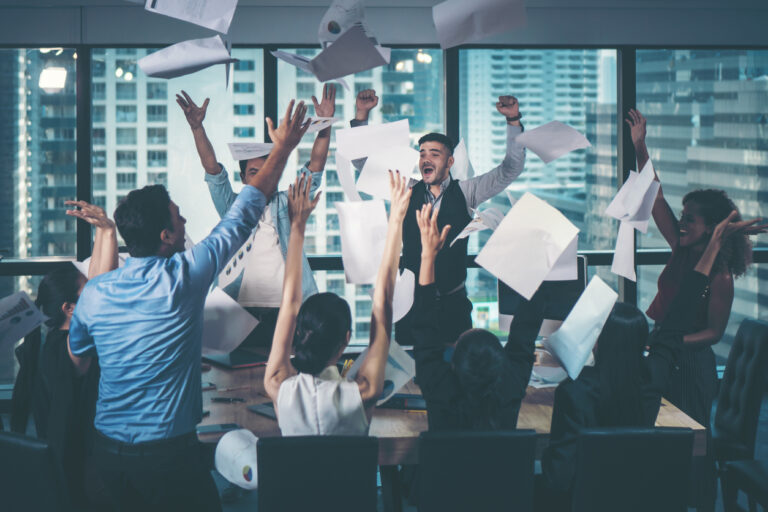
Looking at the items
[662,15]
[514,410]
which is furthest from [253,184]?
[662,15]

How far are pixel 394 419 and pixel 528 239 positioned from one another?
679 millimetres

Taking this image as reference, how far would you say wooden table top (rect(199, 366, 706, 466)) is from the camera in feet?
6.34

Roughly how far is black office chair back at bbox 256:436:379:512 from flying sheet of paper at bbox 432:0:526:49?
4.76ft

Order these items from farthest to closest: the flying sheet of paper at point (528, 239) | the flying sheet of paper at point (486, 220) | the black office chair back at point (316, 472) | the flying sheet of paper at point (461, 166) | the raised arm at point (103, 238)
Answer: the flying sheet of paper at point (461, 166) < the flying sheet of paper at point (486, 220) < the flying sheet of paper at point (528, 239) < the raised arm at point (103, 238) < the black office chair back at point (316, 472)

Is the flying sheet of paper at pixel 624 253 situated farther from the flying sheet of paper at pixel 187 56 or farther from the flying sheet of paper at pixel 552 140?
the flying sheet of paper at pixel 187 56

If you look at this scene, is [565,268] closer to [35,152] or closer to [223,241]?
[223,241]

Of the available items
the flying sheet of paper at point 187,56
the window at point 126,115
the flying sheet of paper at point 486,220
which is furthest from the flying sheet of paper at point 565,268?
the window at point 126,115

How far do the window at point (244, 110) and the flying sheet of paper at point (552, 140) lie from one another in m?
2.14

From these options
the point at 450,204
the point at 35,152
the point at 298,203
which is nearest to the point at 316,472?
the point at 298,203

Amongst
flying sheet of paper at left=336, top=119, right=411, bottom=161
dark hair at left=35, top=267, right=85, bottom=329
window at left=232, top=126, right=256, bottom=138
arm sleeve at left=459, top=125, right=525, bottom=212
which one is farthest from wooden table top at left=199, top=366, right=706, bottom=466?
window at left=232, top=126, right=256, bottom=138

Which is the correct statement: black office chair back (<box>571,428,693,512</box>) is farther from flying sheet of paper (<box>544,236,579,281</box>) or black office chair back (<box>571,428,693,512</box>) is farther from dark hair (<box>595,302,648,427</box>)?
flying sheet of paper (<box>544,236,579,281</box>)

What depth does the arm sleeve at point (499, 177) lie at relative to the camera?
3201 millimetres

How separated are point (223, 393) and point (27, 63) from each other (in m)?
3.03

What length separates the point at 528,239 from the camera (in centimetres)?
211
